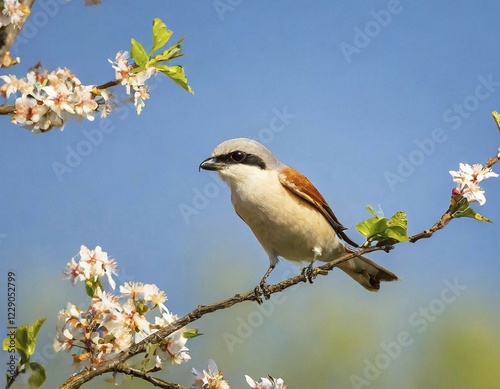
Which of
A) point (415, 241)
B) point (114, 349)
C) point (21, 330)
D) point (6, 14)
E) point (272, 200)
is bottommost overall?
point (415, 241)

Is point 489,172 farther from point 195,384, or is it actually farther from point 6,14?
point 6,14

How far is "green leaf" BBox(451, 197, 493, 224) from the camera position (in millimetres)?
2209

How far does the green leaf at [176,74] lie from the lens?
1.96m

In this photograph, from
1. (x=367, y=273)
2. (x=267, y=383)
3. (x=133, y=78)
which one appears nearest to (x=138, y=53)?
(x=133, y=78)

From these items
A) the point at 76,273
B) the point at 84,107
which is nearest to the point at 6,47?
the point at 84,107

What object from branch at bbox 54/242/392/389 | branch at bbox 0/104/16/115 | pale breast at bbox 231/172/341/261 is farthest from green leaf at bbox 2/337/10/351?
pale breast at bbox 231/172/341/261

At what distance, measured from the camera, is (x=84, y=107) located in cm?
184

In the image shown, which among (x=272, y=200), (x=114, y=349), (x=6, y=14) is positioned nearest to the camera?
(x=6, y=14)

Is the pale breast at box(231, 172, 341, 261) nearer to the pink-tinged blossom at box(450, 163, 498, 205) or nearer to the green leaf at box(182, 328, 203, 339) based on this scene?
the pink-tinged blossom at box(450, 163, 498, 205)

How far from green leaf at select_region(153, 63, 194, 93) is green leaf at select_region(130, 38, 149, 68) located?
6 cm

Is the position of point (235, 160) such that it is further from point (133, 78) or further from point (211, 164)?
point (133, 78)

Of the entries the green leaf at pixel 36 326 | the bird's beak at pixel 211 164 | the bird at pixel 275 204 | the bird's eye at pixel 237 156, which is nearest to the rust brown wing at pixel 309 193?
the bird at pixel 275 204

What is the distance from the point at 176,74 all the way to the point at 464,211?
3.69 feet

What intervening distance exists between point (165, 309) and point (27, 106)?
76 centimetres
